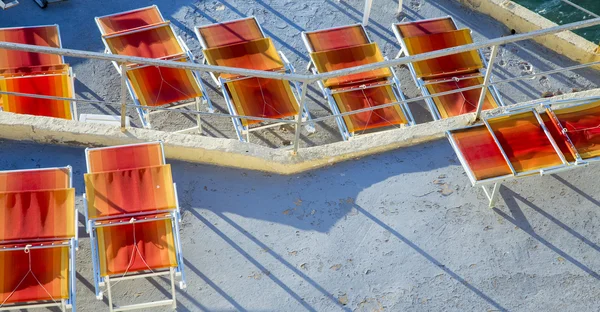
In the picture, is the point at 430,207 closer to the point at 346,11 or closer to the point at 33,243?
the point at 33,243

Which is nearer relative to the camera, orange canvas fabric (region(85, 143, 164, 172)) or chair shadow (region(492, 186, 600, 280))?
chair shadow (region(492, 186, 600, 280))

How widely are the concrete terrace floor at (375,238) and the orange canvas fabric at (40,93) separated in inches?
93.8

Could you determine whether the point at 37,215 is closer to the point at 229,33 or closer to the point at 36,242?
the point at 36,242

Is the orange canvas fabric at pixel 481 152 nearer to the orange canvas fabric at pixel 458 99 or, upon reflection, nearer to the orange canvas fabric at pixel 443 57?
the orange canvas fabric at pixel 458 99

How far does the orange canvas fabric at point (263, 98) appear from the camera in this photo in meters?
8.83

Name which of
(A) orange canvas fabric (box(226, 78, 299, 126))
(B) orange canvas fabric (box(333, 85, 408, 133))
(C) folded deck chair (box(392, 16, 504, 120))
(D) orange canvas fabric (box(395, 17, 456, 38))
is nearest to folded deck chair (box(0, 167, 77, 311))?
(A) orange canvas fabric (box(226, 78, 299, 126))

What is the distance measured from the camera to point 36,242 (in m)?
5.52

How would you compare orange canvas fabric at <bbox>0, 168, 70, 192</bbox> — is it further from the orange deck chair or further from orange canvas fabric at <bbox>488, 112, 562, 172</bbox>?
orange canvas fabric at <bbox>488, 112, 562, 172</bbox>

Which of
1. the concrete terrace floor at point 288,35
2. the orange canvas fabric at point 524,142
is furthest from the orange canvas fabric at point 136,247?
the concrete terrace floor at point 288,35

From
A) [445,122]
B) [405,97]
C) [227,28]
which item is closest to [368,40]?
[405,97]

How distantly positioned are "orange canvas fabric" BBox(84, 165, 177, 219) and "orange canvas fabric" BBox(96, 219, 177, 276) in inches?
→ 4.5

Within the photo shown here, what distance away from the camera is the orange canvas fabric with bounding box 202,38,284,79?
9.23m

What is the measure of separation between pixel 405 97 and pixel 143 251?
190 inches

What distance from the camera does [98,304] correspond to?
552cm
